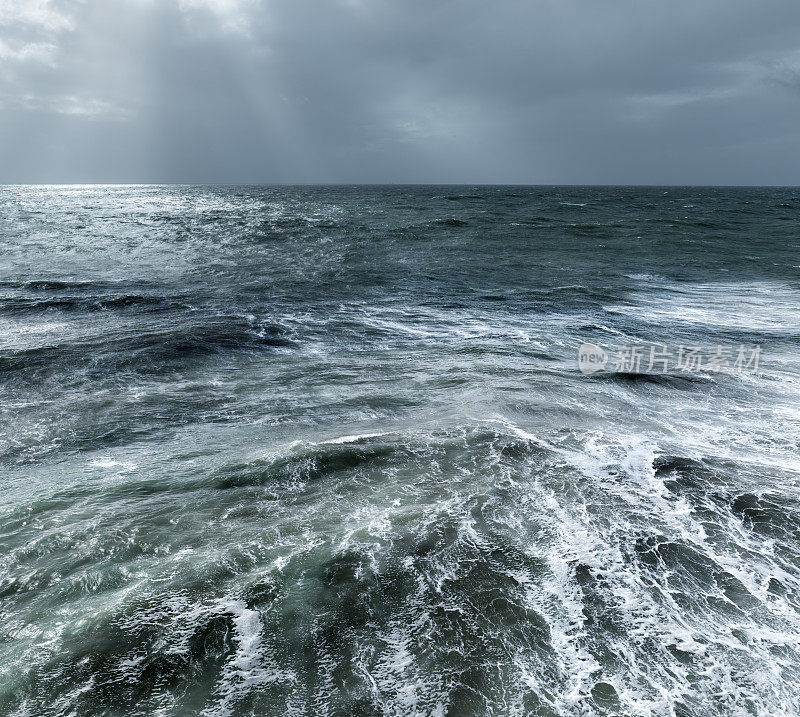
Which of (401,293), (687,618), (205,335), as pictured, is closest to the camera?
(687,618)

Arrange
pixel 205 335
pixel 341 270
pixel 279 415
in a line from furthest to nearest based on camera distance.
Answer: pixel 341 270, pixel 205 335, pixel 279 415

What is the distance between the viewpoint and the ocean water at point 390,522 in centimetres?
429

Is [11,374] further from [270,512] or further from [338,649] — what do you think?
[338,649]

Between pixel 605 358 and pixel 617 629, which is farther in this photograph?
pixel 605 358

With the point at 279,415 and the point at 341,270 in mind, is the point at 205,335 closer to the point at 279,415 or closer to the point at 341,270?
the point at 279,415

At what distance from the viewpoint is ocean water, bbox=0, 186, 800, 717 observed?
4289 mm

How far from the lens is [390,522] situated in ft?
20.4

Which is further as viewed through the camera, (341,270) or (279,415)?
(341,270)

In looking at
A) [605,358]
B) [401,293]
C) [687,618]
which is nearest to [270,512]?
[687,618]

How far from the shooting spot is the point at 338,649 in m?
4.54

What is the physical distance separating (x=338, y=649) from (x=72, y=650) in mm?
2304

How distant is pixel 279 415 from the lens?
30.5 ft

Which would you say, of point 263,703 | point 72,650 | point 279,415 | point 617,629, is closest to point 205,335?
point 279,415

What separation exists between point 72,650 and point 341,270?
71.8 ft
